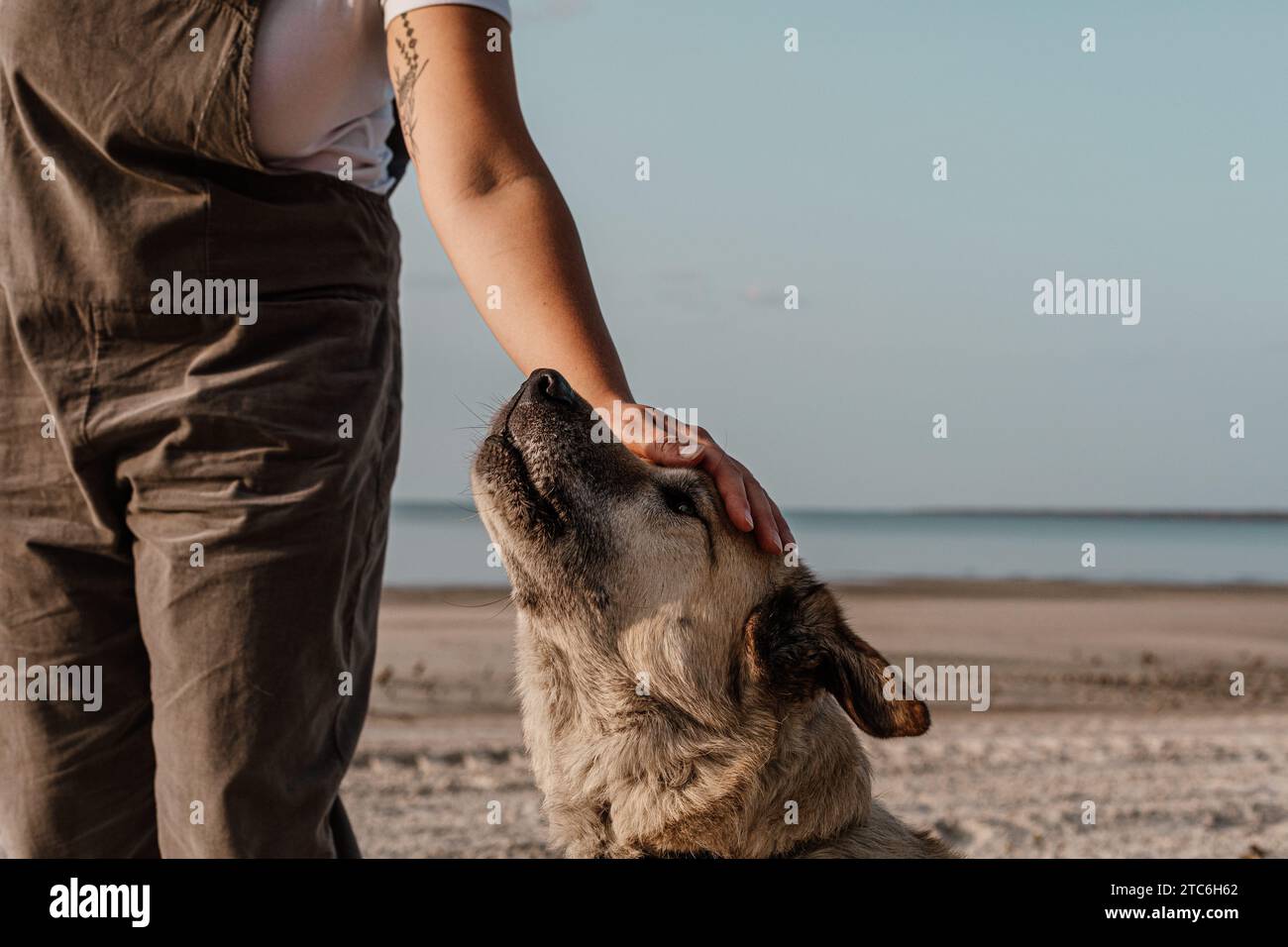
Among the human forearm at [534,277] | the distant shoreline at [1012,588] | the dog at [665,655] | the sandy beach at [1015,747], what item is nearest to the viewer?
the human forearm at [534,277]

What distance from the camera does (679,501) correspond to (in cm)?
259

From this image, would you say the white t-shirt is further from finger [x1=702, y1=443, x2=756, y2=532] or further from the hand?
finger [x1=702, y1=443, x2=756, y2=532]

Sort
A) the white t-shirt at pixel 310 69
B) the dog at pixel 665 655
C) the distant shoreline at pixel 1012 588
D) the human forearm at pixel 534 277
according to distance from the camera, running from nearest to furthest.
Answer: the human forearm at pixel 534 277 < the white t-shirt at pixel 310 69 < the dog at pixel 665 655 < the distant shoreline at pixel 1012 588

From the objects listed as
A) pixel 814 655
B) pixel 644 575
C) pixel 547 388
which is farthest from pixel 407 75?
pixel 814 655

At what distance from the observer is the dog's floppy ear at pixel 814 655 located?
2365 millimetres

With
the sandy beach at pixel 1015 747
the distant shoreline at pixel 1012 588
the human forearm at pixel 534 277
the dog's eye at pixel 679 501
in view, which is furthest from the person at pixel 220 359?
the distant shoreline at pixel 1012 588

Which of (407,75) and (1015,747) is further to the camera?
(1015,747)

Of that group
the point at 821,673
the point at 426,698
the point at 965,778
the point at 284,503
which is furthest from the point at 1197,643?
the point at 284,503

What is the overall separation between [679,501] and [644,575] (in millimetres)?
182

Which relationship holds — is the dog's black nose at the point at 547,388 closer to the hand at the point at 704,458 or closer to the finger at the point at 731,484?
the hand at the point at 704,458

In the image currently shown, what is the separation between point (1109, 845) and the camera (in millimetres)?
4988

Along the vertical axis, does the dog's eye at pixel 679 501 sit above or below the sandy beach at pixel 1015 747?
above

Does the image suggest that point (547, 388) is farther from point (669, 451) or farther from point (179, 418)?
point (179, 418)
